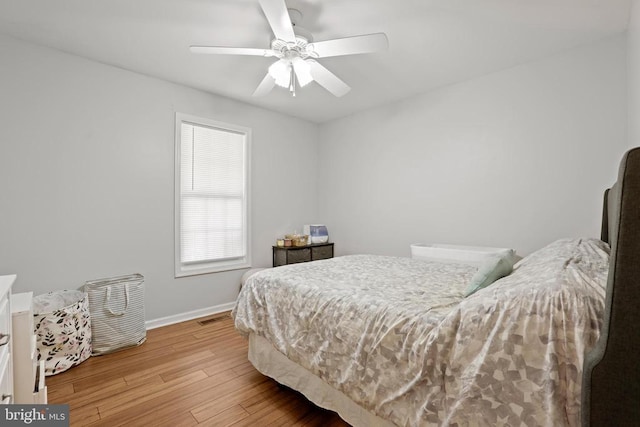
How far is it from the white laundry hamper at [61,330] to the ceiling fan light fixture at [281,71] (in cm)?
244

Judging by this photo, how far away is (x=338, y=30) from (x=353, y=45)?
0.44 meters

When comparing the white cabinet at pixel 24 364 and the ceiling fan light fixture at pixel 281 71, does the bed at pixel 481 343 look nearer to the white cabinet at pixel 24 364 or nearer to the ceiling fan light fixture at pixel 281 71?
the white cabinet at pixel 24 364

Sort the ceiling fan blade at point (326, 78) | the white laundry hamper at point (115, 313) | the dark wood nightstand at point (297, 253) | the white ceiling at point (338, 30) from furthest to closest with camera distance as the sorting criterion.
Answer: the dark wood nightstand at point (297, 253)
the white laundry hamper at point (115, 313)
the ceiling fan blade at point (326, 78)
the white ceiling at point (338, 30)

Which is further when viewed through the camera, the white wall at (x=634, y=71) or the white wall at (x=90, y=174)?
the white wall at (x=90, y=174)

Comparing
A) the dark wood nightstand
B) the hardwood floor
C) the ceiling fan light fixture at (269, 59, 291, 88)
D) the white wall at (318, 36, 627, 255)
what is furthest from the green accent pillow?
the dark wood nightstand

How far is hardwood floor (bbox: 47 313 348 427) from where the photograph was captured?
173 cm

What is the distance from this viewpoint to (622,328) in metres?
0.79

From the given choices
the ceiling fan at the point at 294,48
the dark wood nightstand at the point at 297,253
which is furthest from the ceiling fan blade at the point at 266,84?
the dark wood nightstand at the point at 297,253

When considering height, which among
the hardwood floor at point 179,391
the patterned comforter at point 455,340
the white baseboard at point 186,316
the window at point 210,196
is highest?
the window at point 210,196

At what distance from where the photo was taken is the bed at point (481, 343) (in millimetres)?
803

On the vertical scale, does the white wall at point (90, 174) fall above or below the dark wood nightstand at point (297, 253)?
above

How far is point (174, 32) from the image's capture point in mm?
2318

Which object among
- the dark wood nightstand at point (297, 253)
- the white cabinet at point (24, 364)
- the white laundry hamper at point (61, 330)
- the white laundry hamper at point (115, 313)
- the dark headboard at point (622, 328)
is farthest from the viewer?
the dark wood nightstand at point (297, 253)

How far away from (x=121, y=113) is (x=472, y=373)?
3482 millimetres
